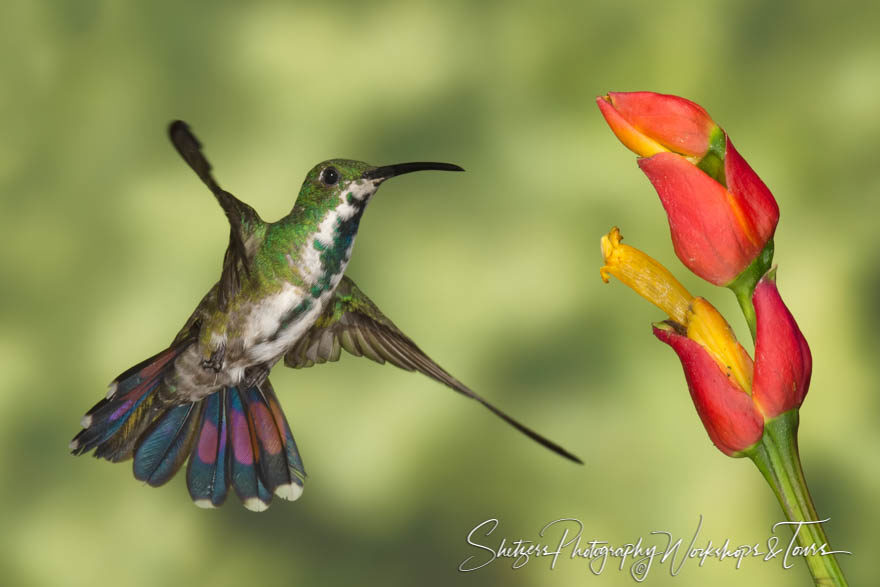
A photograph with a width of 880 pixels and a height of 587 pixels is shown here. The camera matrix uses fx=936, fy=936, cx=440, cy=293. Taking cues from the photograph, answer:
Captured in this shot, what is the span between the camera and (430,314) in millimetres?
1043

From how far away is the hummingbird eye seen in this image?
50cm

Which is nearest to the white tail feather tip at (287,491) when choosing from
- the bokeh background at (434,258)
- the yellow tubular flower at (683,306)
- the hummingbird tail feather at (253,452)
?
the hummingbird tail feather at (253,452)

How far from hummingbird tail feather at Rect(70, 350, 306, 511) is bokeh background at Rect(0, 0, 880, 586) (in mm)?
382

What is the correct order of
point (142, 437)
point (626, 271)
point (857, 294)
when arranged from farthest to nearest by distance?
1. point (857, 294)
2. point (142, 437)
3. point (626, 271)

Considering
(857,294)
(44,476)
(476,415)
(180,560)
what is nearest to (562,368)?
(476,415)

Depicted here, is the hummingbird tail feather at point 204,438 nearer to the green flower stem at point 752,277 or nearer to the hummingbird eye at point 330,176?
the hummingbird eye at point 330,176

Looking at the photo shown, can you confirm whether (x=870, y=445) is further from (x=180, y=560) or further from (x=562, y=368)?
(x=180, y=560)

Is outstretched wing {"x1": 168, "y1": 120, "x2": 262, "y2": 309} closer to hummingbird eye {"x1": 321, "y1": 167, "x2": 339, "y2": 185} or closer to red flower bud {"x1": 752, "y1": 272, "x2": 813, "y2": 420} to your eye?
hummingbird eye {"x1": 321, "y1": 167, "x2": 339, "y2": 185}

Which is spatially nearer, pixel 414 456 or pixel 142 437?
pixel 142 437

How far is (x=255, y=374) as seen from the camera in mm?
572

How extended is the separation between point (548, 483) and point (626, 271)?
628 millimetres

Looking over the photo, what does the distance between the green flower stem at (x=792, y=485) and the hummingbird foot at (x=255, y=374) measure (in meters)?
0.29

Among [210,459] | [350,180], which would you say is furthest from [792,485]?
[210,459]

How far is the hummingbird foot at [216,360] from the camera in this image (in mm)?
548
